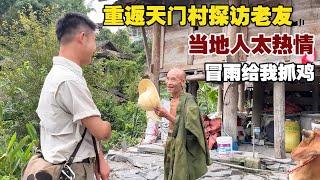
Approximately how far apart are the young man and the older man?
2.06 meters

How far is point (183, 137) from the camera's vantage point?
4.46 metres

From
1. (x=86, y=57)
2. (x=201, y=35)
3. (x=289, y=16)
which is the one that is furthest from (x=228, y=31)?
(x=86, y=57)

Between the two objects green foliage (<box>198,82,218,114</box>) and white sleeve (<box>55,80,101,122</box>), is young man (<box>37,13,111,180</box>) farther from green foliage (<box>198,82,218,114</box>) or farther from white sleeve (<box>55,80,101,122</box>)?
green foliage (<box>198,82,218,114</box>)

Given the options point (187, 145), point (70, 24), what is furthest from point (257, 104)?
point (70, 24)

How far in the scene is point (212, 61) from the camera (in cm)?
911

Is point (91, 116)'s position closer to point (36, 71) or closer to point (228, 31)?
point (228, 31)

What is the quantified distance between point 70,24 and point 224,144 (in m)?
6.35

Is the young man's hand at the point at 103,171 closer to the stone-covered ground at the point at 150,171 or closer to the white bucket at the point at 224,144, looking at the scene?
the stone-covered ground at the point at 150,171

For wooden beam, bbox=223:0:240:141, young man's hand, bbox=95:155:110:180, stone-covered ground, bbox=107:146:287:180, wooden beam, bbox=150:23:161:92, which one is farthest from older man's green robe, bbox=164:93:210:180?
wooden beam, bbox=150:23:161:92

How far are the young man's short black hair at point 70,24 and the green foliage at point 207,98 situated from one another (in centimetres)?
1270

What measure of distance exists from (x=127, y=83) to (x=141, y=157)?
8880mm

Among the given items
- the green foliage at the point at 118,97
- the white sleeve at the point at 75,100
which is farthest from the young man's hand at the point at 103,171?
the green foliage at the point at 118,97

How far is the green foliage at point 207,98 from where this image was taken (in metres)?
15.1

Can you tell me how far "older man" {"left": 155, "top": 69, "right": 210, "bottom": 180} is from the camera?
14.5ft
